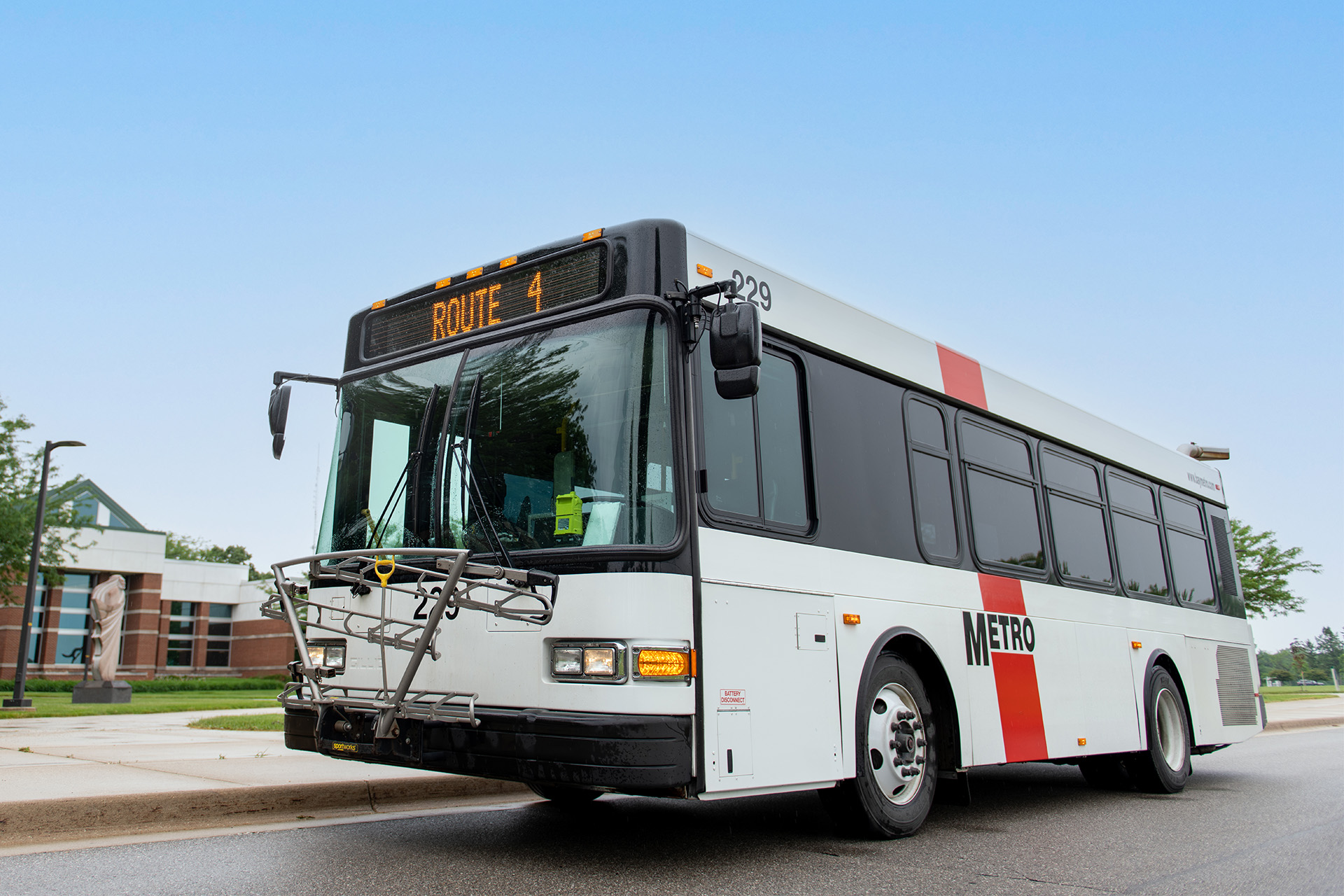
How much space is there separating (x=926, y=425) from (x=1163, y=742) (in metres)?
4.43

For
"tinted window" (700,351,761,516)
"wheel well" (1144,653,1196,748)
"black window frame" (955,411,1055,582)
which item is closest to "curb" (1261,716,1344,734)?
"wheel well" (1144,653,1196,748)

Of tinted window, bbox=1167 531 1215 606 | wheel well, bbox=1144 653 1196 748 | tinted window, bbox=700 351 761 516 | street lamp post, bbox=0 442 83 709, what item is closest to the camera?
tinted window, bbox=700 351 761 516

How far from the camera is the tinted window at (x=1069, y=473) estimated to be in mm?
8328

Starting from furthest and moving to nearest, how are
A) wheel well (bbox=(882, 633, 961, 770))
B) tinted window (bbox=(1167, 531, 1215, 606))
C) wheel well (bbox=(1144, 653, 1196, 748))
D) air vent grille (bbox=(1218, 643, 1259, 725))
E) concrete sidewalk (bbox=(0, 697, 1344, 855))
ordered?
1. air vent grille (bbox=(1218, 643, 1259, 725))
2. tinted window (bbox=(1167, 531, 1215, 606))
3. wheel well (bbox=(1144, 653, 1196, 748))
4. wheel well (bbox=(882, 633, 961, 770))
5. concrete sidewalk (bbox=(0, 697, 1344, 855))

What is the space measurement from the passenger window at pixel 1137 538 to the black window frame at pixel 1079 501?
110 millimetres

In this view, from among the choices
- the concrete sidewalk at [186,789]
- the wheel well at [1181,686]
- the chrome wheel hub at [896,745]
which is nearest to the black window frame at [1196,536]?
the wheel well at [1181,686]

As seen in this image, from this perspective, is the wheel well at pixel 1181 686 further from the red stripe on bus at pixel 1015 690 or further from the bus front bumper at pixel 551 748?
the bus front bumper at pixel 551 748

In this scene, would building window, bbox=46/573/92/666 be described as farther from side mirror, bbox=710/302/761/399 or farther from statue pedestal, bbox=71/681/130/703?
side mirror, bbox=710/302/761/399

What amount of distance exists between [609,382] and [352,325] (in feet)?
7.58

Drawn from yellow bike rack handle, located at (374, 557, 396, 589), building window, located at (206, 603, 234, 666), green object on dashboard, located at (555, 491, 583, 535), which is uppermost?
building window, located at (206, 603, 234, 666)

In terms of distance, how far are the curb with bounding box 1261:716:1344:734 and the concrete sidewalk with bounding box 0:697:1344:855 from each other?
18750mm

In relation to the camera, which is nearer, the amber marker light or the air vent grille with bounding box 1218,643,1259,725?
the amber marker light

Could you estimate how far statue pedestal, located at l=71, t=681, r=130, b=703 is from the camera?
2741 cm

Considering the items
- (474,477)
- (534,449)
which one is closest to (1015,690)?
(534,449)
